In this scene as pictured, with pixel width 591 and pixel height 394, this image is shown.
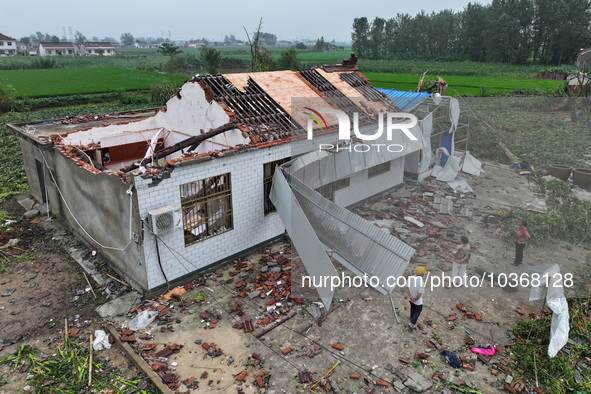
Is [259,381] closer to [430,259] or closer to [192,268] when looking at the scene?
[192,268]

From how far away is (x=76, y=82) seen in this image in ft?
160

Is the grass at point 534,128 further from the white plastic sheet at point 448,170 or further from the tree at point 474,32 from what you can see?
the tree at point 474,32

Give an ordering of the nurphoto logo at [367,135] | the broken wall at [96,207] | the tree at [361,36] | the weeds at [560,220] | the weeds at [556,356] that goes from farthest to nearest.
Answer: the tree at [361,36] → the nurphoto logo at [367,135] → the weeds at [560,220] → the broken wall at [96,207] → the weeds at [556,356]

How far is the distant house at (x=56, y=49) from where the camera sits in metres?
108

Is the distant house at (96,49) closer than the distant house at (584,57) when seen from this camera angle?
No

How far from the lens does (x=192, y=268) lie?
9984mm

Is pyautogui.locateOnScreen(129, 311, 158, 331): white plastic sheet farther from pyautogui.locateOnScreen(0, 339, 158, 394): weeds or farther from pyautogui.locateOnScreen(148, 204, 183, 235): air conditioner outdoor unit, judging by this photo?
pyautogui.locateOnScreen(148, 204, 183, 235): air conditioner outdoor unit

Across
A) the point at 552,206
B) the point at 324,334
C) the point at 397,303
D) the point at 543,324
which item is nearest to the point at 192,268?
the point at 324,334

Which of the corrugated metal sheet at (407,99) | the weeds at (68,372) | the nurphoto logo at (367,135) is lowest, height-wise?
the weeds at (68,372)

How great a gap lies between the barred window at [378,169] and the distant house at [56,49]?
403ft

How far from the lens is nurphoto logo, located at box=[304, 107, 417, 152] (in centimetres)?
1298

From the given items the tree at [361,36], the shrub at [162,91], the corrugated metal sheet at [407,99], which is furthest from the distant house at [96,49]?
the corrugated metal sheet at [407,99]

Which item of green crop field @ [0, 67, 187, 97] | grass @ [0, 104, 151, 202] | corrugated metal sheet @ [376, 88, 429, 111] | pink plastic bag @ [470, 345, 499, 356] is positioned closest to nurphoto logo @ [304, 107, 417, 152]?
corrugated metal sheet @ [376, 88, 429, 111]

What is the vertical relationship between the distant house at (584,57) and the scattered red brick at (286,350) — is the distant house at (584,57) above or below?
above
